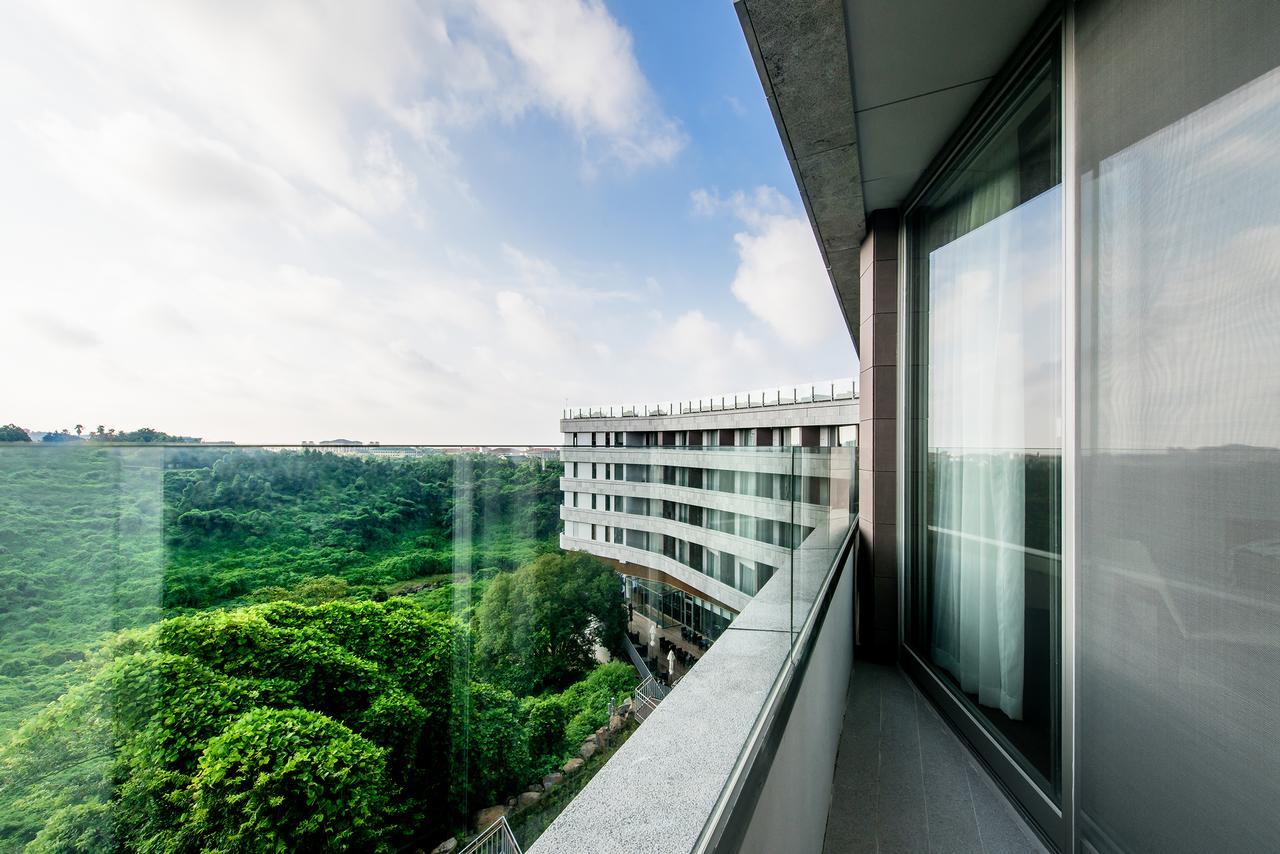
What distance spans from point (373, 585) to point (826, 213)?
3991 mm

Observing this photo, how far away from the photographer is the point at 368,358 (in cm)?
145

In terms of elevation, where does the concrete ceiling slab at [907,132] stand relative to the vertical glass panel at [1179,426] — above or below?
above

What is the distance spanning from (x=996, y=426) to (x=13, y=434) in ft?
10.4

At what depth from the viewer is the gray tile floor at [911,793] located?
2.08 meters

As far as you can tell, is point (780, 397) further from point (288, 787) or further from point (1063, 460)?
point (288, 787)

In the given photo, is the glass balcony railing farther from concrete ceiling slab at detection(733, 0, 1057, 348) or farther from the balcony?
concrete ceiling slab at detection(733, 0, 1057, 348)

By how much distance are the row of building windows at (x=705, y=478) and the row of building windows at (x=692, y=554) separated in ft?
0.37

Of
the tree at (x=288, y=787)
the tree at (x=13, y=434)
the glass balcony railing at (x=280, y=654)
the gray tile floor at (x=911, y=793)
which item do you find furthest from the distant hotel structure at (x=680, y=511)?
the gray tile floor at (x=911, y=793)

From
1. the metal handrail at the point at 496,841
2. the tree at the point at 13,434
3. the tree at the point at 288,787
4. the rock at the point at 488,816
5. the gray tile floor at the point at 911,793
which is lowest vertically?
the gray tile floor at the point at 911,793

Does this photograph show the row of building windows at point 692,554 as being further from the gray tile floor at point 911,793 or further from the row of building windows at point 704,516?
the gray tile floor at point 911,793

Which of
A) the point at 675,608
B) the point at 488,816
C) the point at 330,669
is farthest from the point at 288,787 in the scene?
the point at 675,608

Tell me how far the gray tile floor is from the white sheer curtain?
1.19 ft

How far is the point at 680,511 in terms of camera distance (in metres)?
1.32

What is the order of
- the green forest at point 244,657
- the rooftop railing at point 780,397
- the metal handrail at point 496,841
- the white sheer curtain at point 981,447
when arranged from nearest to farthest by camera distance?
the green forest at point 244,657
the metal handrail at point 496,841
the white sheer curtain at point 981,447
the rooftop railing at point 780,397
